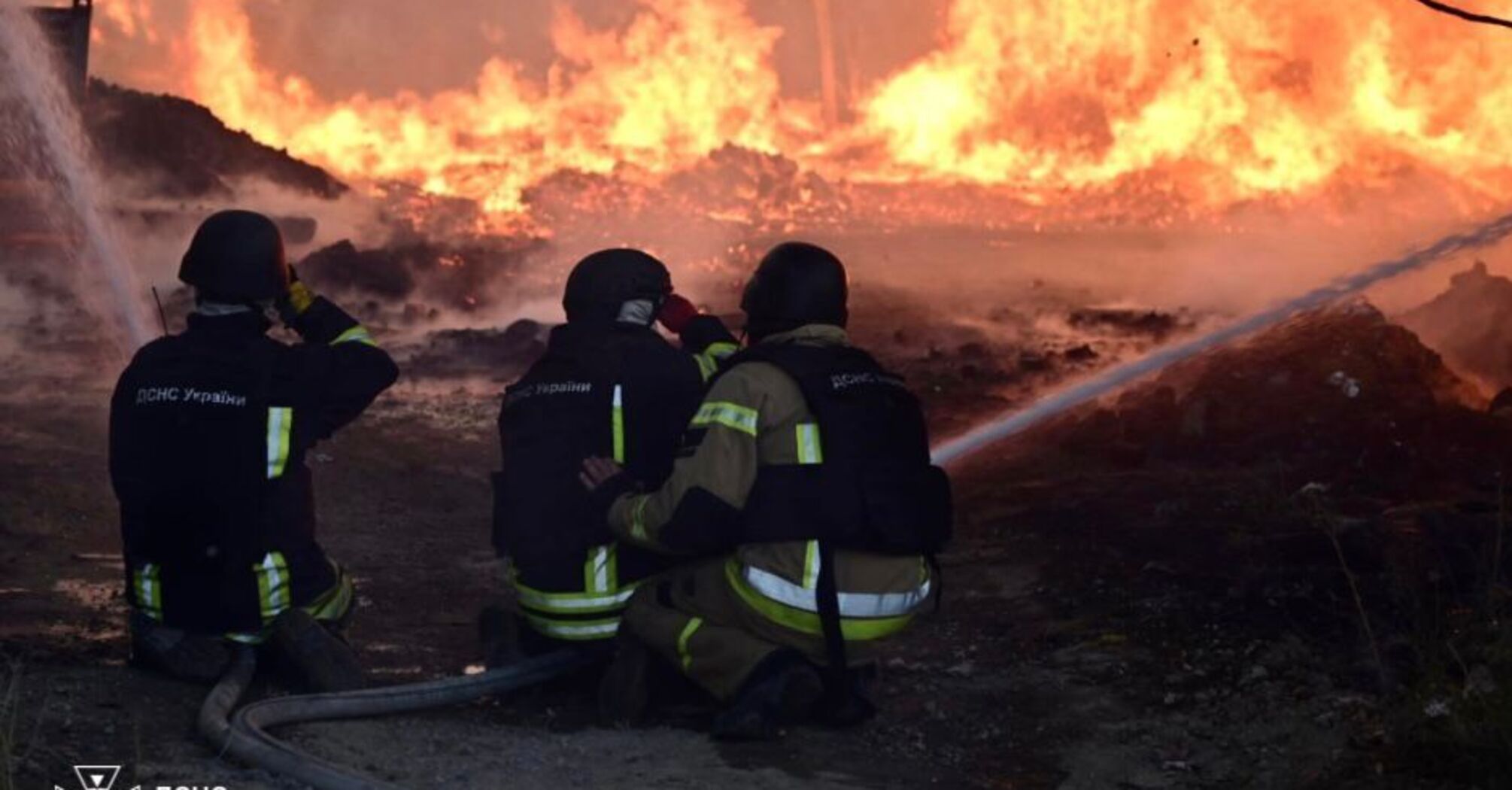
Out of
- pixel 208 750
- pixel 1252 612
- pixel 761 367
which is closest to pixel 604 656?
pixel 761 367

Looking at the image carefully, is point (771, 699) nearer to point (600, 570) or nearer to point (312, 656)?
point (600, 570)

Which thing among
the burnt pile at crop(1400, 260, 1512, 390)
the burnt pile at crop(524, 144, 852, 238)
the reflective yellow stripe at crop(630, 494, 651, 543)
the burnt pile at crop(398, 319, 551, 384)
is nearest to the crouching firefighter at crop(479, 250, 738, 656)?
the reflective yellow stripe at crop(630, 494, 651, 543)

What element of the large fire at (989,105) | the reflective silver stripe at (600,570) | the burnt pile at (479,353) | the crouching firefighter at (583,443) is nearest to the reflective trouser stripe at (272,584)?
the crouching firefighter at (583,443)

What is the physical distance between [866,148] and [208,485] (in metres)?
12.0

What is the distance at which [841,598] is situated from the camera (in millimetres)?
6105

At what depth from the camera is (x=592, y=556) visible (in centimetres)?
656

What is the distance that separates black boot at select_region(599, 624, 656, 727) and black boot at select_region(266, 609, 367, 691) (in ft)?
2.75

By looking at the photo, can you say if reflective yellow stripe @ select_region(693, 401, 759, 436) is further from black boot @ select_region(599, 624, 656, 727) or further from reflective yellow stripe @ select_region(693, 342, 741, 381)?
black boot @ select_region(599, 624, 656, 727)

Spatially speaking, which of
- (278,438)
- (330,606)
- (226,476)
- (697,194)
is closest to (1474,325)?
(697,194)

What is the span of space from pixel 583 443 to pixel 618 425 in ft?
0.47

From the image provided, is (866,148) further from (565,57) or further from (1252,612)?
(1252,612)

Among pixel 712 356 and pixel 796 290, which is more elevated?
pixel 796 290

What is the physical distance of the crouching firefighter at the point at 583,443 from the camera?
21.4 feet

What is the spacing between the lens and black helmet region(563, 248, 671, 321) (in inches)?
264
